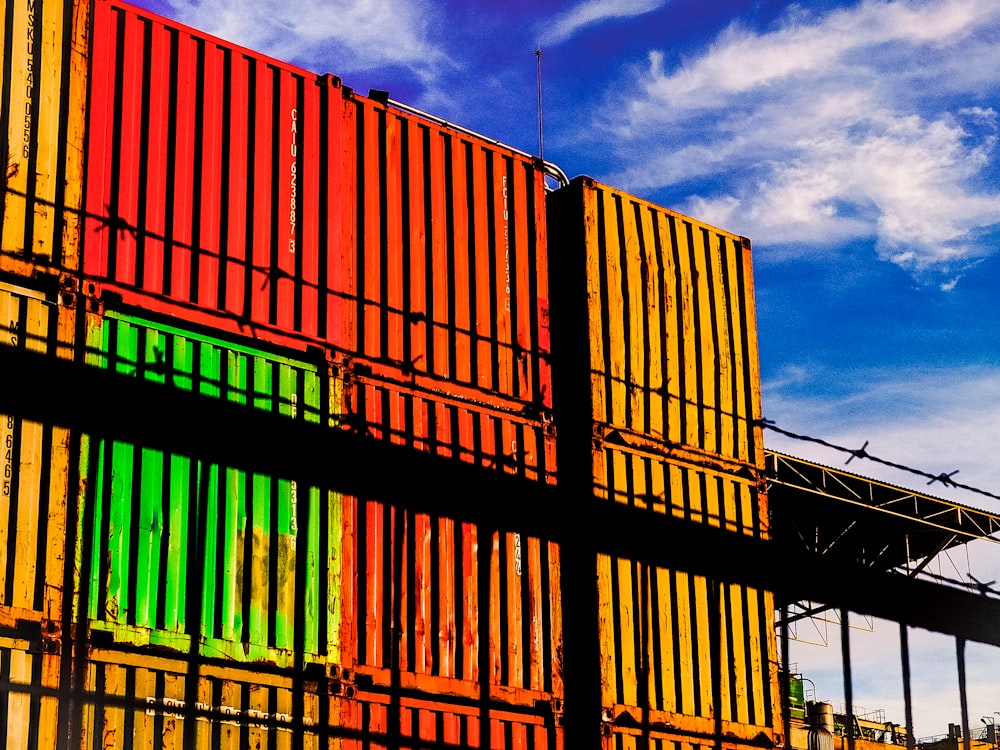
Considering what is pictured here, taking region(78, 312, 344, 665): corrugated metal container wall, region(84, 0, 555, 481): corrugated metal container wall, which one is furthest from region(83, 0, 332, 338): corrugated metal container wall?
region(78, 312, 344, 665): corrugated metal container wall

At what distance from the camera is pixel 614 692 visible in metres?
17.4

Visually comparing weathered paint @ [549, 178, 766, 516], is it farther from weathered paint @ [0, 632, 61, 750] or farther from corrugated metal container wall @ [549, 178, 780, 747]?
weathered paint @ [0, 632, 61, 750]

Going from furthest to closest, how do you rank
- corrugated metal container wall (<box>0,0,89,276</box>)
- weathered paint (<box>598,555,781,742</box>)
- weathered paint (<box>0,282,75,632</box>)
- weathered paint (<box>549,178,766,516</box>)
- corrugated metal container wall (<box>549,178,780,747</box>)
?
weathered paint (<box>549,178,766,516</box>), corrugated metal container wall (<box>549,178,780,747</box>), weathered paint (<box>598,555,781,742</box>), corrugated metal container wall (<box>0,0,89,276</box>), weathered paint (<box>0,282,75,632</box>)

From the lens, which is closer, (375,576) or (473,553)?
(375,576)

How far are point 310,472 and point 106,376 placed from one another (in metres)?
2.73

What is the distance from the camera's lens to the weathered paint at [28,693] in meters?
12.6

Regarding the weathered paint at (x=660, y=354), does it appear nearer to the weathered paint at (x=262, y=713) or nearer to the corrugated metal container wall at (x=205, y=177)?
the weathered paint at (x=262, y=713)

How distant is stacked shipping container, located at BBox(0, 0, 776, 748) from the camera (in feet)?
45.4

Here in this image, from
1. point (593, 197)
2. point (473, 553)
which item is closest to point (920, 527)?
point (593, 197)

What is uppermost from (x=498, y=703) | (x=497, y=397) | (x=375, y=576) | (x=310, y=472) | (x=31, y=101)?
(x=31, y=101)

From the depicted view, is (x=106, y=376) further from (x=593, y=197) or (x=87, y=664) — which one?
(x=593, y=197)

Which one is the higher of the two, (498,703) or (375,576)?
(375,576)

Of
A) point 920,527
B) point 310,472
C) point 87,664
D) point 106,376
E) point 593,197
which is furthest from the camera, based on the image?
point 920,527

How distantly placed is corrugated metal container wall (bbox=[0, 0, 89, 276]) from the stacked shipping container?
0.03 m
